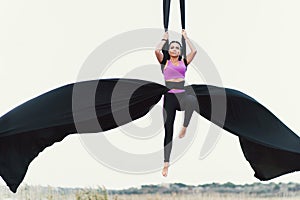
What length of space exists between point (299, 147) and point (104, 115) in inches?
60.9

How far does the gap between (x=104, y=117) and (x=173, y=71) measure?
661 mm

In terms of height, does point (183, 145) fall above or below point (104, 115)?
below

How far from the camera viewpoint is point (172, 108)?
3861mm

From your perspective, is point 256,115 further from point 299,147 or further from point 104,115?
point 104,115

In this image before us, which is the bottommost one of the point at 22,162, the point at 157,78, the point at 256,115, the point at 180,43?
the point at 22,162

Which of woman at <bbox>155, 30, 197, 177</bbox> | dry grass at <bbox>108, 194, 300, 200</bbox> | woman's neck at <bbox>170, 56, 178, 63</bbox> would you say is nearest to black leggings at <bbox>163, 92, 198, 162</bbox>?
woman at <bbox>155, 30, 197, 177</bbox>

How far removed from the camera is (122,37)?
4.55 meters

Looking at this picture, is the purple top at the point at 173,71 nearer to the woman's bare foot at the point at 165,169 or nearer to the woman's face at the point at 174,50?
the woman's face at the point at 174,50

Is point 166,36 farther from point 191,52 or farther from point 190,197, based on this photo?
point 190,197

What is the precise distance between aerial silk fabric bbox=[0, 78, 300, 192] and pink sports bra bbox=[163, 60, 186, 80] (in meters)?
0.11

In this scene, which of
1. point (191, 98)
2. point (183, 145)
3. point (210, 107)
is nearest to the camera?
point (191, 98)

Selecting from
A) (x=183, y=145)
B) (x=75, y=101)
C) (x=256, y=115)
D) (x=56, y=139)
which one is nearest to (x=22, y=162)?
(x=56, y=139)

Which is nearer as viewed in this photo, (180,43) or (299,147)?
(180,43)

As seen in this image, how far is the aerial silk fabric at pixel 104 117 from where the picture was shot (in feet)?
13.3
